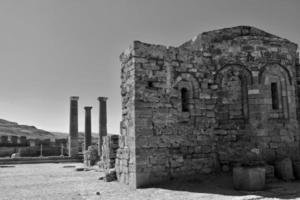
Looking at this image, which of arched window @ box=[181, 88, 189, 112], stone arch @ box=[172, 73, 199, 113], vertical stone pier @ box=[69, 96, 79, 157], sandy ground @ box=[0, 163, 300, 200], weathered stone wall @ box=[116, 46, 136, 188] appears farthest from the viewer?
vertical stone pier @ box=[69, 96, 79, 157]

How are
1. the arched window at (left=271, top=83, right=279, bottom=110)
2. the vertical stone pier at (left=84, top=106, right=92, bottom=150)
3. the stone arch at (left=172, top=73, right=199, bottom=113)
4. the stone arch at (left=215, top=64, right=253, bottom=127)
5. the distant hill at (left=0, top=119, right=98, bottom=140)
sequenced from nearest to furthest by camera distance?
1. the stone arch at (left=172, top=73, right=199, bottom=113)
2. the stone arch at (left=215, top=64, right=253, bottom=127)
3. the arched window at (left=271, top=83, right=279, bottom=110)
4. the vertical stone pier at (left=84, top=106, right=92, bottom=150)
5. the distant hill at (left=0, top=119, right=98, bottom=140)

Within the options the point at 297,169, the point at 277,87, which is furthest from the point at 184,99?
the point at 297,169

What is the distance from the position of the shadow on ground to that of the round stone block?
7.8 inches

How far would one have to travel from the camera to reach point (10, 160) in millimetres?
21969

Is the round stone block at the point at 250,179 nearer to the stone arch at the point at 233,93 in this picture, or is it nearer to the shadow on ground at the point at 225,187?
the shadow on ground at the point at 225,187

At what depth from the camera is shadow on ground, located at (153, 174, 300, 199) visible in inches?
272

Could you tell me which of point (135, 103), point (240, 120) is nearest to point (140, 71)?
point (135, 103)

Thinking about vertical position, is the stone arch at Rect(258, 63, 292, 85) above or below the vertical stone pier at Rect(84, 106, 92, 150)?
above

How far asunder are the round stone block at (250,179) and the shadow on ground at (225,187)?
0.20 metres

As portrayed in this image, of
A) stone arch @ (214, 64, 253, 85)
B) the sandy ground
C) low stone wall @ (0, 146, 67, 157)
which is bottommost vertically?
the sandy ground

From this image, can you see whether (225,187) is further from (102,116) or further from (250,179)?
(102,116)

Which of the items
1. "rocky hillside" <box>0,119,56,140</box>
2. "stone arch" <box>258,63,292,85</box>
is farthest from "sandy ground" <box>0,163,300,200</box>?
"rocky hillside" <box>0,119,56,140</box>

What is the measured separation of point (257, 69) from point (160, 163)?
4527 mm

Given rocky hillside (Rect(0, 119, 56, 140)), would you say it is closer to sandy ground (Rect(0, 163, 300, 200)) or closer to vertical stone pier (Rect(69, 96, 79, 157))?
vertical stone pier (Rect(69, 96, 79, 157))
